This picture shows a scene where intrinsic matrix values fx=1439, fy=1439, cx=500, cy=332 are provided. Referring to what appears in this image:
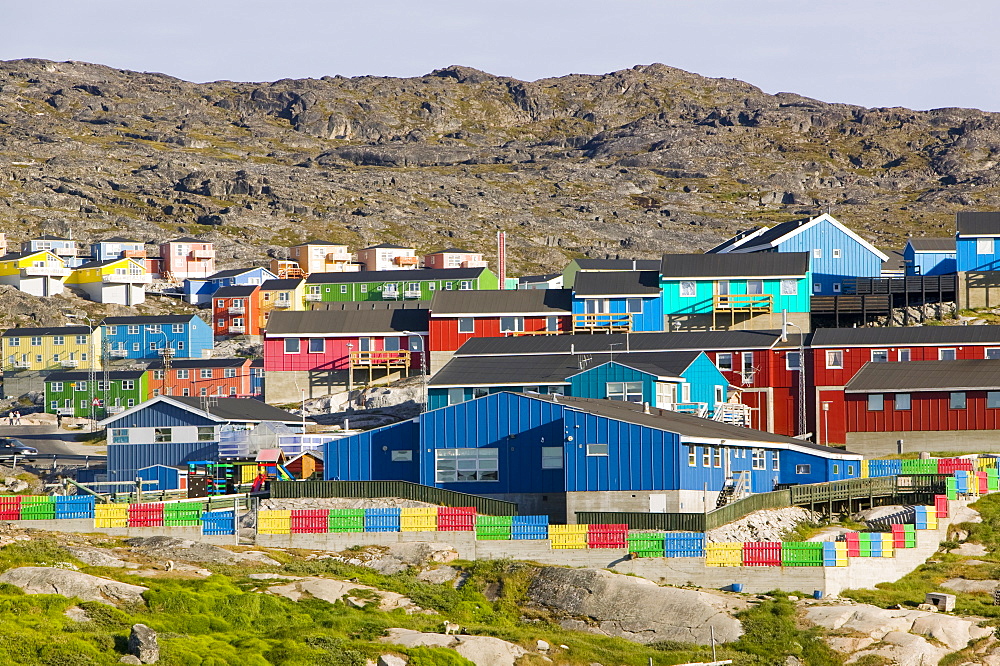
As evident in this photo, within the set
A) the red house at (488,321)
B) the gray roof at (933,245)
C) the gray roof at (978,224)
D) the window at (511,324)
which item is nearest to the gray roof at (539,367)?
the red house at (488,321)

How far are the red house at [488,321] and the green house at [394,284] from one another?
4317cm

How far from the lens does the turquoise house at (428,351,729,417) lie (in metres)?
78.6

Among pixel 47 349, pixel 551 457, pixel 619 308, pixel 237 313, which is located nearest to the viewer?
pixel 551 457

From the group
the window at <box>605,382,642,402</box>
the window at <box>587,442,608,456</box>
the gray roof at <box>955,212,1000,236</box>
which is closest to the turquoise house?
the window at <box>605,382,642,402</box>

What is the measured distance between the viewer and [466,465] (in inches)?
2427

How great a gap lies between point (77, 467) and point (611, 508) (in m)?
43.0

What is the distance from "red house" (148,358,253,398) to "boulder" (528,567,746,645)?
79.3 m

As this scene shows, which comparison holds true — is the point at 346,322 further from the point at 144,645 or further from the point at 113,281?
the point at 144,645

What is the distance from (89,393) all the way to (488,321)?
122 ft

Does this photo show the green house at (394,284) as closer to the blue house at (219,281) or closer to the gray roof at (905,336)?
the blue house at (219,281)

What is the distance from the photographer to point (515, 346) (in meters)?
94.1

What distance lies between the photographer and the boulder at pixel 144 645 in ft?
114

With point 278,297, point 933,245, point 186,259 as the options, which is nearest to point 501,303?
point 933,245

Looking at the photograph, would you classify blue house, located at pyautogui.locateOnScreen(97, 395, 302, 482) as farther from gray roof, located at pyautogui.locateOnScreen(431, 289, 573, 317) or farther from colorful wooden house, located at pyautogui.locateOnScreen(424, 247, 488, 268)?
colorful wooden house, located at pyautogui.locateOnScreen(424, 247, 488, 268)
